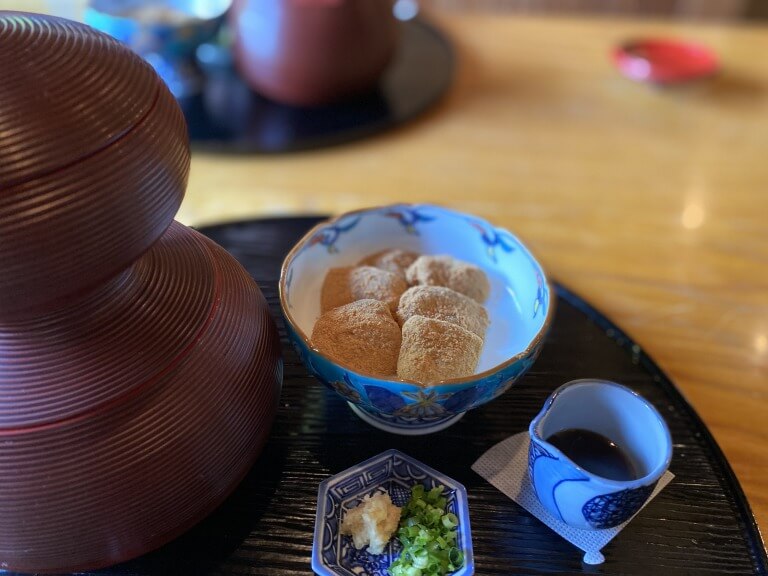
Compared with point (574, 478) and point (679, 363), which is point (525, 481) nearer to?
point (574, 478)

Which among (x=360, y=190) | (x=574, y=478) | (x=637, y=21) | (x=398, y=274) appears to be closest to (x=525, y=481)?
(x=574, y=478)

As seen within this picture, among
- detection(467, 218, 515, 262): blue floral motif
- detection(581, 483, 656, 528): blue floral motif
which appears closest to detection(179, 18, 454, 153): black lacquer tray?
detection(467, 218, 515, 262): blue floral motif

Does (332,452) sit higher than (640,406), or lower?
lower

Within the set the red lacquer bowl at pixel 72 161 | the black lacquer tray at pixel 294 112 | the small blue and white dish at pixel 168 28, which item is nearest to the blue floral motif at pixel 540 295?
the red lacquer bowl at pixel 72 161

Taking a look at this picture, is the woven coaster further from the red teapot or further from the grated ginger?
the red teapot

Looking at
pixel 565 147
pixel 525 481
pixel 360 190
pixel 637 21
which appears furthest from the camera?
pixel 637 21

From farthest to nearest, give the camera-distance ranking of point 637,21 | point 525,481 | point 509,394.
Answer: point 637,21 < point 509,394 < point 525,481
